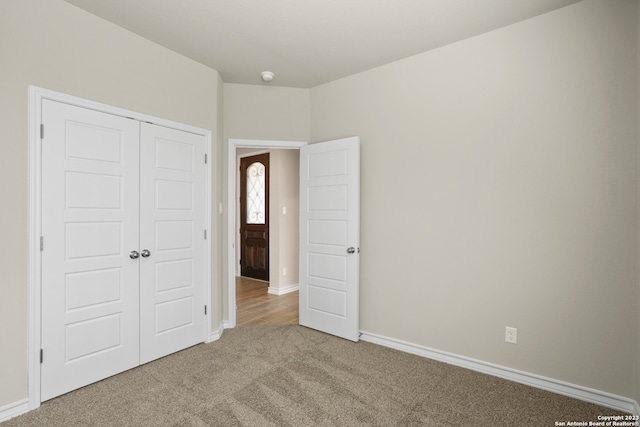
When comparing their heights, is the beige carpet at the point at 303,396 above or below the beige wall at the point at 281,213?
below

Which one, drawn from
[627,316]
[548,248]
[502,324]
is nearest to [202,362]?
[502,324]

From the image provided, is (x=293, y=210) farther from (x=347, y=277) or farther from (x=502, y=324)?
(x=502, y=324)

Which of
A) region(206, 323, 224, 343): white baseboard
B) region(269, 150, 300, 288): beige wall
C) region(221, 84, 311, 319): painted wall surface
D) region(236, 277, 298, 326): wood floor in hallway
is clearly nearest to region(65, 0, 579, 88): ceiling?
region(221, 84, 311, 319): painted wall surface

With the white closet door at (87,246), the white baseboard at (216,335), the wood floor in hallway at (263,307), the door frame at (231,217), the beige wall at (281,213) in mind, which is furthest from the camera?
the beige wall at (281,213)

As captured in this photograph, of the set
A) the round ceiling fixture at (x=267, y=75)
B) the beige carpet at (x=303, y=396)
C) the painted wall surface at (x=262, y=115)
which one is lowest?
the beige carpet at (x=303, y=396)

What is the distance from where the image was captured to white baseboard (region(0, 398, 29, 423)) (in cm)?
207

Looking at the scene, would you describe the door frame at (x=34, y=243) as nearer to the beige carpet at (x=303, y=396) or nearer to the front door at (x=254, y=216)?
the beige carpet at (x=303, y=396)

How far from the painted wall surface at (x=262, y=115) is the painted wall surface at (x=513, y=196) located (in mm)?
813

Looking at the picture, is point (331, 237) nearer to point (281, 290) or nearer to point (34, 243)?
point (281, 290)

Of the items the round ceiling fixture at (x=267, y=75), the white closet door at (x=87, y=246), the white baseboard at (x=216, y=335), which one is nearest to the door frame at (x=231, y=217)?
the white baseboard at (x=216, y=335)

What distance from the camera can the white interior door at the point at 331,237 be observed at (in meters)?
3.39

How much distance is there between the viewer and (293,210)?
557cm

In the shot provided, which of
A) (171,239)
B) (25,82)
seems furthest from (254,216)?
(25,82)

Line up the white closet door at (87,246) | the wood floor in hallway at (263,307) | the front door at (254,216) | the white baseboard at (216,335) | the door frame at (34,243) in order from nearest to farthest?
1. the door frame at (34,243)
2. the white closet door at (87,246)
3. the white baseboard at (216,335)
4. the wood floor in hallway at (263,307)
5. the front door at (254,216)
